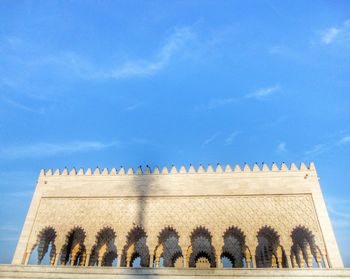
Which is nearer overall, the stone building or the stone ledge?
the stone ledge

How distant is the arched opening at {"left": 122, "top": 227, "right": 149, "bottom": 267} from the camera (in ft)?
38.1

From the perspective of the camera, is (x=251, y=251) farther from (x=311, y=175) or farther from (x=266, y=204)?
(x=311, y=175)

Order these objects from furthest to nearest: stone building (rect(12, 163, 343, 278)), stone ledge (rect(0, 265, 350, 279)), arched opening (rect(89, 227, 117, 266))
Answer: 1. arched opening (rect(89, 227, 117, 266))
2. stone building (rect(12, 163, 343, 278))
3. stone ledge (rect(0, 265, 350, 279))

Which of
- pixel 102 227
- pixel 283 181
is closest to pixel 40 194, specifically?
pixel 102 227

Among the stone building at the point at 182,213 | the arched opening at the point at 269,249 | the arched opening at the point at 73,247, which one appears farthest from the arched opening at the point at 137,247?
the arched opening at the point at 269,249

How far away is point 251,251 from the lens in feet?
33.7

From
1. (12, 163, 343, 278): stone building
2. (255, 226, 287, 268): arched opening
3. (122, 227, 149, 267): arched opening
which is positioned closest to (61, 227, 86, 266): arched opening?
(12, 163, 343, 278): stone building

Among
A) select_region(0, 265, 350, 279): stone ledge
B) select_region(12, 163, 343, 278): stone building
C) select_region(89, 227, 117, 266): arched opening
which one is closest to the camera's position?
select_region(0, 265, 350, 279): stone ledge

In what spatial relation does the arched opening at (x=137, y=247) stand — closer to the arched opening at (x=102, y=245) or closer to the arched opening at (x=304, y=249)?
the arched opening at (x=102, y=245)

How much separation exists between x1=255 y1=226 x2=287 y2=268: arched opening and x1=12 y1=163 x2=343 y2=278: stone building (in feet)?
0.14

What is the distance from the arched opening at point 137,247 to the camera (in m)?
11.6

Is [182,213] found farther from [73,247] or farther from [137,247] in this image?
[73,247]

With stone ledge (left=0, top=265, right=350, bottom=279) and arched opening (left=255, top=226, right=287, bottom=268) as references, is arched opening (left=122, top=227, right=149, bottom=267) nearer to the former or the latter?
stone ledge (left=0, top=265, right=350, bottom=279)

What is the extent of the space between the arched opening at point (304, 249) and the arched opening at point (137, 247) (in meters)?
5.90
